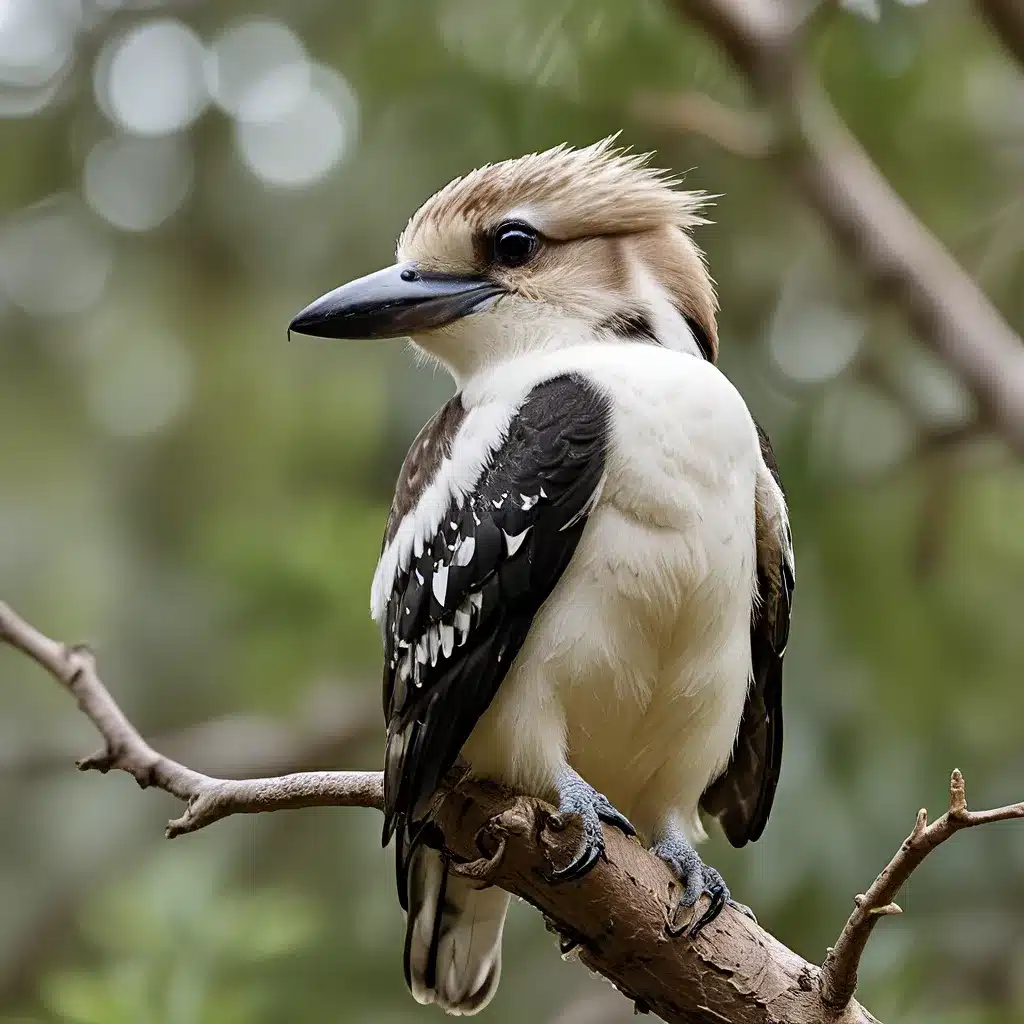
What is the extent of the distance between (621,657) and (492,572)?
22 centimetres

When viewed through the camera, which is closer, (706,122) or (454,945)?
(454,945)

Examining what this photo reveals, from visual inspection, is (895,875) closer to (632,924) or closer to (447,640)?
(632,924)

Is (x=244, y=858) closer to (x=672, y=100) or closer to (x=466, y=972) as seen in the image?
(x=466, y=972)

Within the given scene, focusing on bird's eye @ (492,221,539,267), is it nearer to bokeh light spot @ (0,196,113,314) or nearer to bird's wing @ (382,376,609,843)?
bird's wing @ (382,376,609,843)

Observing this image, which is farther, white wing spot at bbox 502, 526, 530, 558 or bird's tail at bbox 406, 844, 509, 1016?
bird's tail at bbox 406, 844, 509, 1016

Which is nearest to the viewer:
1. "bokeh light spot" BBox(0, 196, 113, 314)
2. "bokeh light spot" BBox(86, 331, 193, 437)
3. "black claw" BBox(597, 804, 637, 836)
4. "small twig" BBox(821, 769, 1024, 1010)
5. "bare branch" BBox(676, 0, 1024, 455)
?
"small twig" BBox(821, 769, 1024, 1010)

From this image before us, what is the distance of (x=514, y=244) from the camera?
245 cm

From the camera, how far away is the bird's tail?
2.44 meters

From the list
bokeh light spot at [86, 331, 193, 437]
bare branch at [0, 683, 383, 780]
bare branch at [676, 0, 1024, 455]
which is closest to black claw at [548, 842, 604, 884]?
bare branch at [676, 0, 1024, 455]

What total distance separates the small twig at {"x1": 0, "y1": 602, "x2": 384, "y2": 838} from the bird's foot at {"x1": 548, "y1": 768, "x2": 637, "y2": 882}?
0.29m

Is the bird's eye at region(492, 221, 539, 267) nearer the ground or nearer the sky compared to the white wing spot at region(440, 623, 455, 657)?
nearer the sky

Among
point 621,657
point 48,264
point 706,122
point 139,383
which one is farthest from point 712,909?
point 48,264

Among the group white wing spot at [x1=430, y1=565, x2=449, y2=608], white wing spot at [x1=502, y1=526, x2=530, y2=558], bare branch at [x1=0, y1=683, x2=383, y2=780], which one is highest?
white wing spot at [x1=502, y1=526, x2=530, y2=558]

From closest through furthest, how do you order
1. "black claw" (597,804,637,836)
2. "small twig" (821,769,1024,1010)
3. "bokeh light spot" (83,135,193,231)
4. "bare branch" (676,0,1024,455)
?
"small twig" (821,769,1024,1010) < "black claw" (597,804,637,836) < "bare branch" (676,0,1024,455) < "bokeh light spot" (83,135,193,231)
